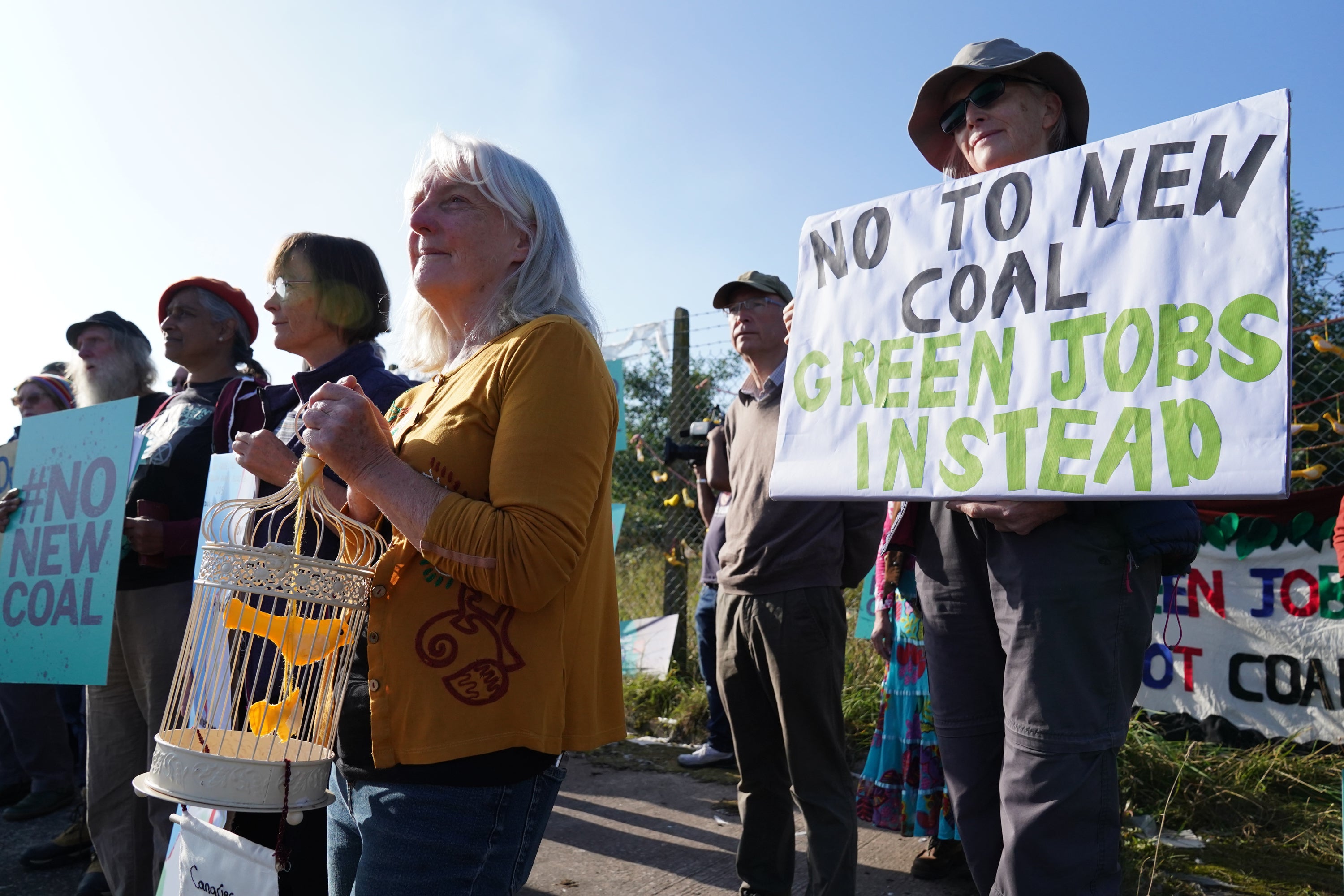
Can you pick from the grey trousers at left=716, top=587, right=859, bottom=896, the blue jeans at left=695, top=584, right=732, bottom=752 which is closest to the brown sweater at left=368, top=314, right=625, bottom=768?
the grey trousers at left=716, top=587, right=859, bottom=896

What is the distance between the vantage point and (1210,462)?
48.5 inches

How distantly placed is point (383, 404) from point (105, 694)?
1.48 m

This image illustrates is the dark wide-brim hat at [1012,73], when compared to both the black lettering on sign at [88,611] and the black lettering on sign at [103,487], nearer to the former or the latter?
the black lettering on sign at [103,487]

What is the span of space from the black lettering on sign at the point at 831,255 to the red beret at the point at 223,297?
2.16 m

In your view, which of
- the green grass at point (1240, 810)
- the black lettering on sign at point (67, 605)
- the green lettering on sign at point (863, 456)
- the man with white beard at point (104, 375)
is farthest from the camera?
the man with white beard at point (104, 375)

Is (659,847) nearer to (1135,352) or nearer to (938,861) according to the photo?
(938,861)

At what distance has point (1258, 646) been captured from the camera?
3871 mm

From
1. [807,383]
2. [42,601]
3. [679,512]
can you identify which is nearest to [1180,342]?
[807,383]

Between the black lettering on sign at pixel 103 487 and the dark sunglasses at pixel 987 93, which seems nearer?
the dark sunglasses at pixel 987 93

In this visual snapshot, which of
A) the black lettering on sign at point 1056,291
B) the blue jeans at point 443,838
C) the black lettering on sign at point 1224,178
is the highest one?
the black lettering on sign at point 1224,178

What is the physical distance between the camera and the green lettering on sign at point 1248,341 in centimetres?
121

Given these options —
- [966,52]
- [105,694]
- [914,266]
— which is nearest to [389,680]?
[914,266]

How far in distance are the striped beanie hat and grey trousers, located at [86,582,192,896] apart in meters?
1.97

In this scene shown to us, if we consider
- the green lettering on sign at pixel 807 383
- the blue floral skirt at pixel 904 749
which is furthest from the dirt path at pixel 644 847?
the green lettering on sign at pixel 807 383
